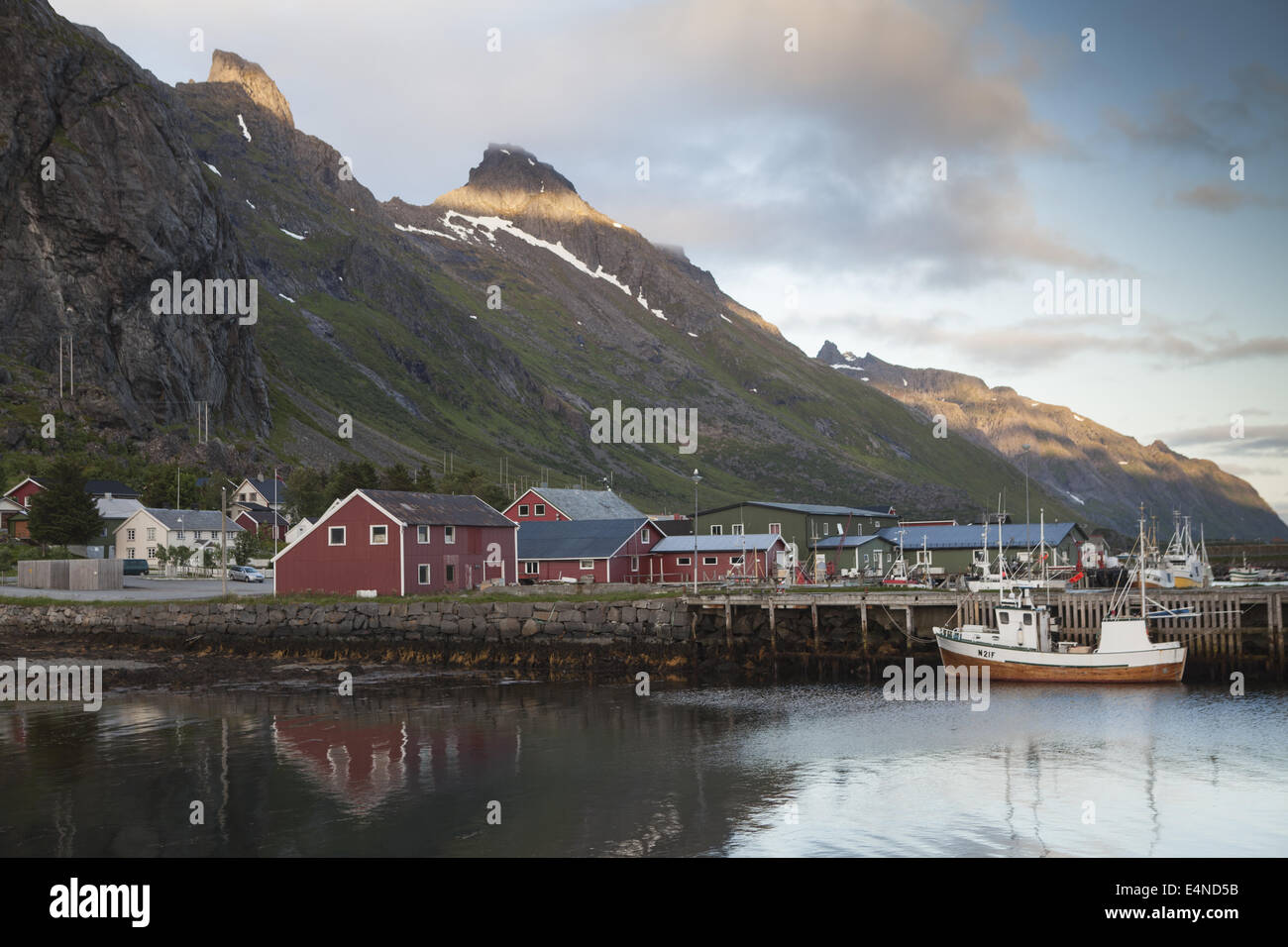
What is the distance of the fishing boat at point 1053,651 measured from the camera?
52500 millimetres

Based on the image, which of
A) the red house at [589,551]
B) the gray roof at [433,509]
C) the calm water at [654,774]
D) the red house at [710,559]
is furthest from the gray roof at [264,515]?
the calm water at [654,774]

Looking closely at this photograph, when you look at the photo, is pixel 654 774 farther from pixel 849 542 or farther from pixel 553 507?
pixel 849 542

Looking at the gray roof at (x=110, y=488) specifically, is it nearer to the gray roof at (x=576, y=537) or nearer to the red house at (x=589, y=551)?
the gray roof at (x=576, y=537)

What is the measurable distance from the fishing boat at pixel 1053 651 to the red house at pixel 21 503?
104422mm

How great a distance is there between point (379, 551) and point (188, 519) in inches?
2446

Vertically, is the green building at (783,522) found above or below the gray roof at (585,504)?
below

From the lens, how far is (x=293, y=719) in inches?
1793

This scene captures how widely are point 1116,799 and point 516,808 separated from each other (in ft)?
57.8

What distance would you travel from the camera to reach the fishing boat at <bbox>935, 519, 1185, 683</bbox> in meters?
52.5

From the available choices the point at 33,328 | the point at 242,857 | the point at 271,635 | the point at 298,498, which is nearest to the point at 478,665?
the point at 271,635

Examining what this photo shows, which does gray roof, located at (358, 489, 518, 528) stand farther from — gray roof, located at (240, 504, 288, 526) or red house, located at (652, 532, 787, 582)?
gray roof, located at (240, 504, 288, 526)

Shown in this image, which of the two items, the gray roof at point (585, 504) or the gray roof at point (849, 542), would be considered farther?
the gray roof at point (849, 542)

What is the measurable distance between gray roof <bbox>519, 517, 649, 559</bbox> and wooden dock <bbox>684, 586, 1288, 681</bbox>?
2732cm

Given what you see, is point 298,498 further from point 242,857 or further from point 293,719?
point 242,857
